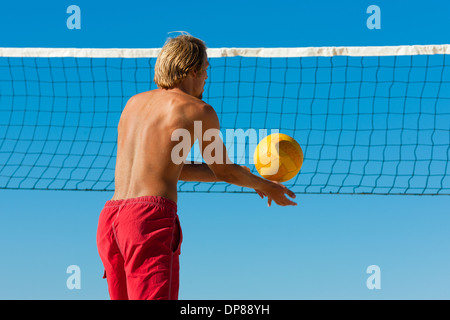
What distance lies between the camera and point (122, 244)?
3410 mm

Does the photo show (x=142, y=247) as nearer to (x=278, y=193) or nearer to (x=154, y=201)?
(x=154, y=201)

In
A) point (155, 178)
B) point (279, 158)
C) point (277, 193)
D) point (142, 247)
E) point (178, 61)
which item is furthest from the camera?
point (279, 158)

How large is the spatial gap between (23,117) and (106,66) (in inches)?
48.5

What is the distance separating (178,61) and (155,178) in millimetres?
707

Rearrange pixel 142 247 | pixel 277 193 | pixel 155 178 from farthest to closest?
pixel 277 193 < pixel 155 178 < pixel 142 247

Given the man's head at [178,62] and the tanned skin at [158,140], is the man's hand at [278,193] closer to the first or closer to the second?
the tanned skin at [158,140]

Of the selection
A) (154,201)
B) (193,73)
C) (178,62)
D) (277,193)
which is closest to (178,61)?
(178,62)

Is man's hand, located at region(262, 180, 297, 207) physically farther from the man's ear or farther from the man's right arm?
the man's ear

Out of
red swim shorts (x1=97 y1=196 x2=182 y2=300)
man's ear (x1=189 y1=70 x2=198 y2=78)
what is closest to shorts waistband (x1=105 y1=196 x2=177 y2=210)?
red swim shorts (x1=97 y1=196 x2=182 y2=300)

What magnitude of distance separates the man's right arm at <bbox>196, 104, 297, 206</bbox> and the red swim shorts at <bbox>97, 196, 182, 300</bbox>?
368 millimetres

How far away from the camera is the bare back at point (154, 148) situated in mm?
3465

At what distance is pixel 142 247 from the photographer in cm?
333
